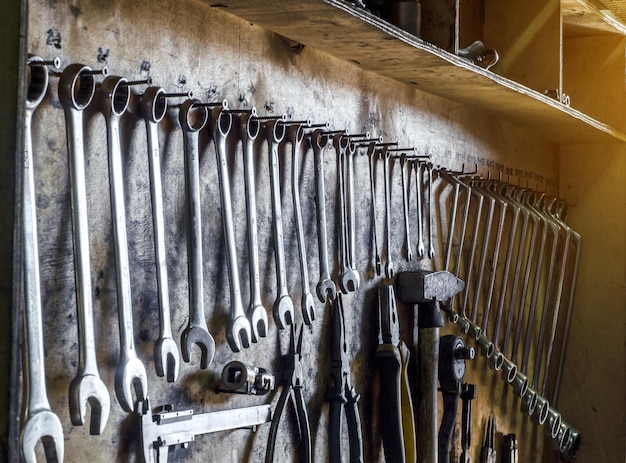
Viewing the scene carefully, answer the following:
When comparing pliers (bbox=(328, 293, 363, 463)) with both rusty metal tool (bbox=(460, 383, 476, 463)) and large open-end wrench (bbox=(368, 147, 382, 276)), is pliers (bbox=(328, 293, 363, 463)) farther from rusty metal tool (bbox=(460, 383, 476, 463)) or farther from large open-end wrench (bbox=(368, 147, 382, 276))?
rusty metal tool (bbox=(460, 383, 476, 463))

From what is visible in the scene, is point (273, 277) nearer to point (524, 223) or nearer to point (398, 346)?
point (398, 346)

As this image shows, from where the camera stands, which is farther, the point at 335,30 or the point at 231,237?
the point at 335,30

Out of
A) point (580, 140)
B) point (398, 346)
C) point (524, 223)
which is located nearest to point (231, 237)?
point (398, 346)

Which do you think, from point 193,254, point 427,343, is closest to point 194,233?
point 193,254

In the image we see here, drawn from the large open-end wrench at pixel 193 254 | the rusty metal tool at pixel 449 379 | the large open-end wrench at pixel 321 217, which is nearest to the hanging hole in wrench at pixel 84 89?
the large open-end wrench at pixel 193 254

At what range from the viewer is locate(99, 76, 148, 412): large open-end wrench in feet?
5.20

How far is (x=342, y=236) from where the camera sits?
2.38 meters

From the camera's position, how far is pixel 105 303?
5.41ft

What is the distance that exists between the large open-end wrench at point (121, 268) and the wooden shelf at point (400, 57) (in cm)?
41

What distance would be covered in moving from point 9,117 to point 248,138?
1026 millimetres

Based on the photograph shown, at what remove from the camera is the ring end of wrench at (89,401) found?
57.9 inches

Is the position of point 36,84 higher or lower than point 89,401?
higher

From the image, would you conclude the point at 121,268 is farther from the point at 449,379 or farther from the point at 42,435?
the point at 449,379

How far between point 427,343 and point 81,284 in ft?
4.88
